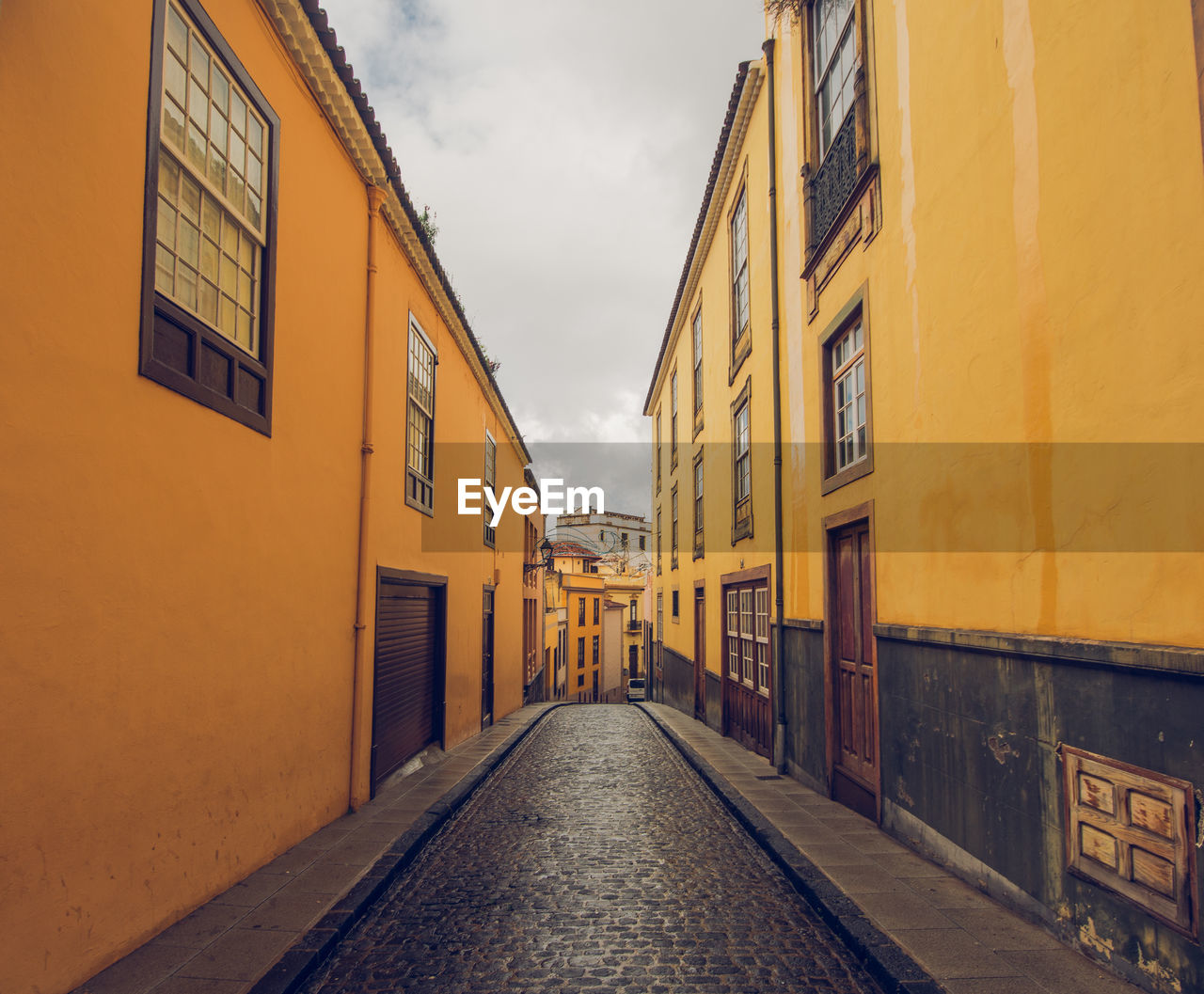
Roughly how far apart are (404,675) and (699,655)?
29.9ft

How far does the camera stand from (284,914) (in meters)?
4.82

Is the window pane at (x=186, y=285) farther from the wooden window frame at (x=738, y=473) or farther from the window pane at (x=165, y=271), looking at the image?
the wooden window frame at (x=738, y=473)

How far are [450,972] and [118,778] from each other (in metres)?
2.03

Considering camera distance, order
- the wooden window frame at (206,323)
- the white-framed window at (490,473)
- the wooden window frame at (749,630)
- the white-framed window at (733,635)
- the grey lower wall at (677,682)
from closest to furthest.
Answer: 1. the wooden window frame at (206,323)
2. the wooden window frame at (749,630)
3. the white-framed window at (733,635)
4. the white-framed window at (490,473)
5. the grey lower wall at (677,682)

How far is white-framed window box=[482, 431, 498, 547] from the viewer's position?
16.2 meters

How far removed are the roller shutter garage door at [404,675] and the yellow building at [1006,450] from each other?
4.80 metres

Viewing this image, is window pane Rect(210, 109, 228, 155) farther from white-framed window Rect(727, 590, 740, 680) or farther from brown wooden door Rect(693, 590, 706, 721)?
brown wooden door Rect(693, 590, 706, 721)

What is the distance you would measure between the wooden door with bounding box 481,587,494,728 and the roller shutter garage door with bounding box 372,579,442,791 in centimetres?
406

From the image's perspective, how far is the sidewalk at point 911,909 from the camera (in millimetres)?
3918

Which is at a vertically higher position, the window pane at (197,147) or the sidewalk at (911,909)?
the window pane at (197,147)

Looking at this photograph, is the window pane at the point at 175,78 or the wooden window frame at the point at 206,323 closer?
the wooden window frame at the point at 206,323

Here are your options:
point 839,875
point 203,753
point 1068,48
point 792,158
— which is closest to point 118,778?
point 203,753

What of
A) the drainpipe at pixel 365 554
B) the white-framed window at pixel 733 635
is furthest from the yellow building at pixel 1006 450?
the drainpipe at pixel 365 554

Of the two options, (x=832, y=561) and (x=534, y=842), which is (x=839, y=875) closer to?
(x=534, y=842)
